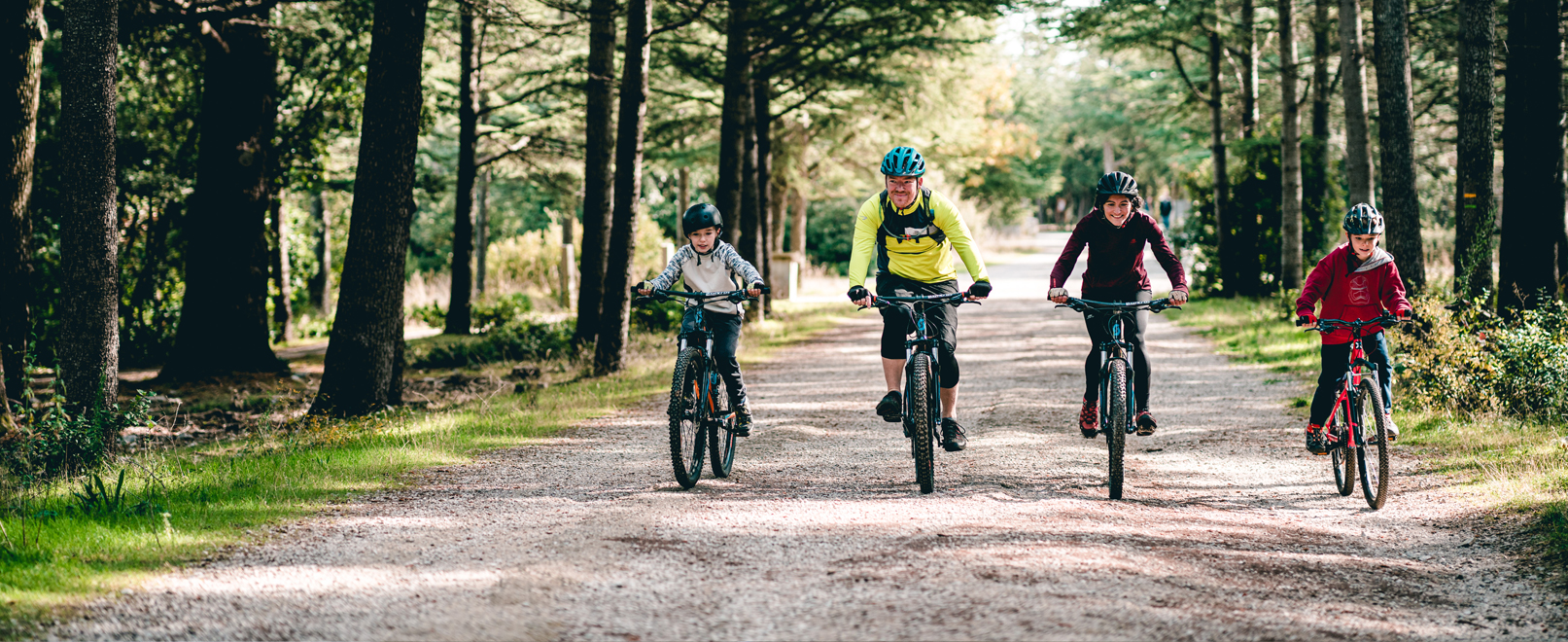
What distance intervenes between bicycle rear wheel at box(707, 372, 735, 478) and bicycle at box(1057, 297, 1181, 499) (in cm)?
216

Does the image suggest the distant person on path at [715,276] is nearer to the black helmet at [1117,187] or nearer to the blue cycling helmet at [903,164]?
the blue cycling helmet at [903,164]

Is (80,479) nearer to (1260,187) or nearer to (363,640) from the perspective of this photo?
(363,640)

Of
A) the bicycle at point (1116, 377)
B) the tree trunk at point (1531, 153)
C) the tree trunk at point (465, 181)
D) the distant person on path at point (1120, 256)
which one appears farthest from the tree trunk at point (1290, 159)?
the bicycle at point (1116, 377)

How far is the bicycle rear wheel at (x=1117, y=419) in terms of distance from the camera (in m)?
6.81

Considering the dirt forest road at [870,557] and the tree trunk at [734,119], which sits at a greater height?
the tree trunk at [734,119]

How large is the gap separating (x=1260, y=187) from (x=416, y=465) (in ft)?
61.2

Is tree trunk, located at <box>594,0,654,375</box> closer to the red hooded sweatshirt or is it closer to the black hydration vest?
the black hydration vest

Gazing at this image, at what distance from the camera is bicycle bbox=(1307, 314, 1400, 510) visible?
6723 mm

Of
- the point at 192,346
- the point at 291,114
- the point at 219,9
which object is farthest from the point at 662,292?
the point at 291,114

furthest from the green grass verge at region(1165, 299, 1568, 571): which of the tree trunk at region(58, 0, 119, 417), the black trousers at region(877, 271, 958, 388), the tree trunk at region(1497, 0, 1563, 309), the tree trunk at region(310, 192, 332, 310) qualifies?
the tree trunk at region(310, 192, 332, 310)

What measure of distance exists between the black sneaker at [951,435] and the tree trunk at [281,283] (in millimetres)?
16162

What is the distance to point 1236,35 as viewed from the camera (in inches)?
835

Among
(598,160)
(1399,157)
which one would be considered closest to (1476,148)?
(1399,157)

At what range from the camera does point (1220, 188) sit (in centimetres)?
2231
